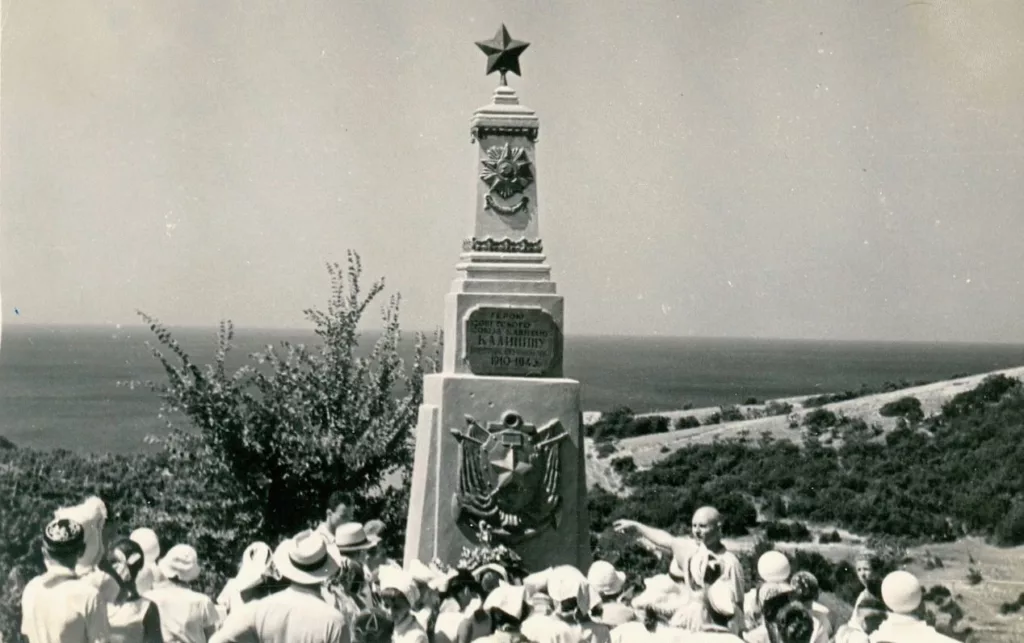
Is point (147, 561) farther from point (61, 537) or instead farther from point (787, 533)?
point (787, 533)

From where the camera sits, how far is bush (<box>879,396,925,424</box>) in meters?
23.6

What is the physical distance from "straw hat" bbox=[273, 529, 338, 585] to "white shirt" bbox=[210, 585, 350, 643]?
0.09 m

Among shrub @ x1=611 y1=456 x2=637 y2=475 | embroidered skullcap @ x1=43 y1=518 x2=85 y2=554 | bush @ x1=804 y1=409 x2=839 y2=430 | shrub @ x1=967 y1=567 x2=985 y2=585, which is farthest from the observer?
bush @ x1=804 y1=409 x2=839 y2=430

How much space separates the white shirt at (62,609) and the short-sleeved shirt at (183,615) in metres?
0.74

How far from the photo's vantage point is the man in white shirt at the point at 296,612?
5.72m

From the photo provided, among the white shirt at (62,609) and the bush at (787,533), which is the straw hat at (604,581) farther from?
the bush at (787,533)

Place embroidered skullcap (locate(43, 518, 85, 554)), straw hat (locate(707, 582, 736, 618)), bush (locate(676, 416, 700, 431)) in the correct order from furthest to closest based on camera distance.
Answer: bush (locate(676, 416, 700, 431)), straw hat (locate(707, 582, 736, 618)), embroidered skullcap (locate(43, 518, 85, 554))

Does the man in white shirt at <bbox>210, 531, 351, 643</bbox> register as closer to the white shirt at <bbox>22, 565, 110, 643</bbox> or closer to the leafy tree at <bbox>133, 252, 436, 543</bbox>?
the white shirt at <bbox>22, 565, 110, 643</bbox>

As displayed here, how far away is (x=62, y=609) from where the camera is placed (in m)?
5.97

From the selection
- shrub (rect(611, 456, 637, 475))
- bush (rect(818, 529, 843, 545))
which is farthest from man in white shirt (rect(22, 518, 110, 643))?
shrub (rect(611, 456, 637, 475))

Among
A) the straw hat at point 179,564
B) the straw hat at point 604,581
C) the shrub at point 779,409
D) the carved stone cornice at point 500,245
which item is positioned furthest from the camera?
the shrub at point 779,409

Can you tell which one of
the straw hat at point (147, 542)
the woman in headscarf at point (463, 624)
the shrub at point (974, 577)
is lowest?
the shrub at point (974, 577)

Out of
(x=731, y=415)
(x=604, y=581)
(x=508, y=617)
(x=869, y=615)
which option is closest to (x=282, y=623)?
(x=508, y=617)

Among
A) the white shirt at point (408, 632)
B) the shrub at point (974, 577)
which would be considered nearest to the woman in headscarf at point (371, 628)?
the white shirt at point (408, 632)
